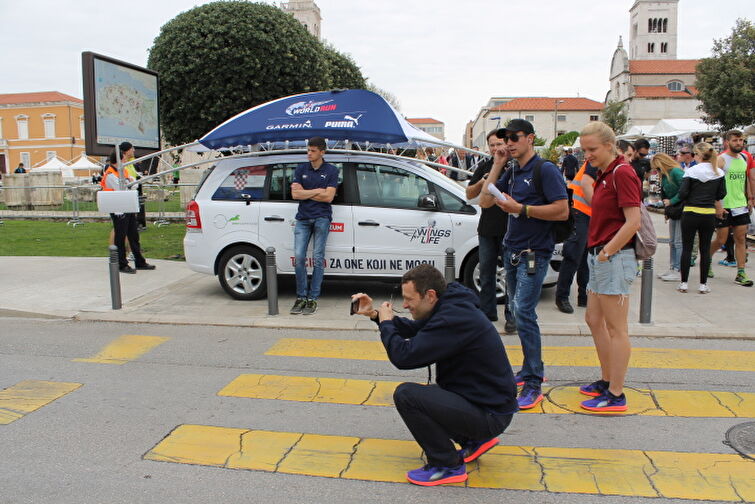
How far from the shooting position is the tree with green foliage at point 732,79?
34375 millimetres

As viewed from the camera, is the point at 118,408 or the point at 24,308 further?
the point at 24,308

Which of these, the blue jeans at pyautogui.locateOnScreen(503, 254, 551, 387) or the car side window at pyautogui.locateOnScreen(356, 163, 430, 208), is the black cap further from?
the car side window at pyautogui.locateOnScreen(356, 163, 430, 208)

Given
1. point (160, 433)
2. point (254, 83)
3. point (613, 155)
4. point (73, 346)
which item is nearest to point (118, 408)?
point (160, 433)

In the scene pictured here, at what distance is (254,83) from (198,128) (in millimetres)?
2395

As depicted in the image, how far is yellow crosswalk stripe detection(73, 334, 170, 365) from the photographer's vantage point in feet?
18.9

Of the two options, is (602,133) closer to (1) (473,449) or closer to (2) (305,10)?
(1) (473,449)

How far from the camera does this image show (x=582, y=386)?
15.9 ft

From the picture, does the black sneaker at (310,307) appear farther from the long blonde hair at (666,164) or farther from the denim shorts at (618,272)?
the long blonde hair at (666,164)

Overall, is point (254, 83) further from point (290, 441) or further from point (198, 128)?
point (290, 441)

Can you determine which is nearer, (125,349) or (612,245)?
(612,245)

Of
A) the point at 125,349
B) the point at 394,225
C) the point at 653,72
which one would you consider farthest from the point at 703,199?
the point at 653,72

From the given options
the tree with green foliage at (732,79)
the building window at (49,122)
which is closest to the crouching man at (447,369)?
the tree with green foliage at (732,79)

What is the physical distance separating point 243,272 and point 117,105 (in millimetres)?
4969

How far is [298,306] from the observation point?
7.32m
